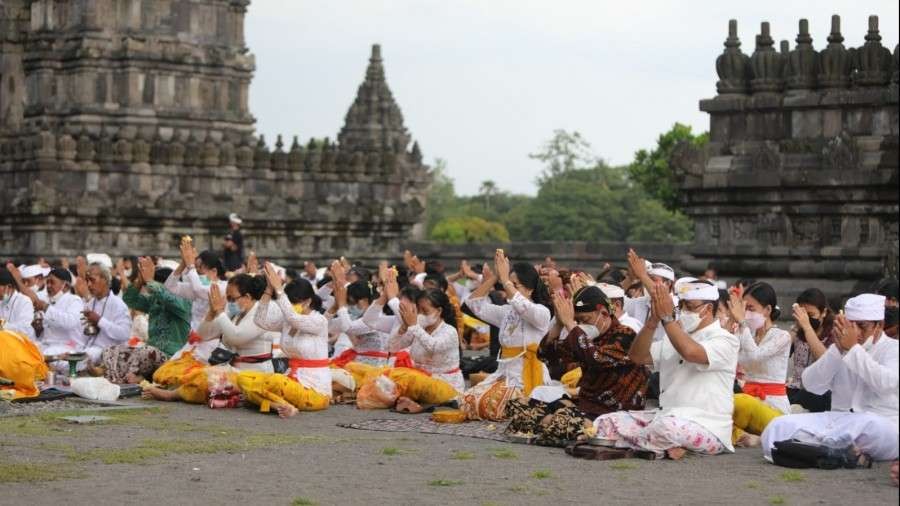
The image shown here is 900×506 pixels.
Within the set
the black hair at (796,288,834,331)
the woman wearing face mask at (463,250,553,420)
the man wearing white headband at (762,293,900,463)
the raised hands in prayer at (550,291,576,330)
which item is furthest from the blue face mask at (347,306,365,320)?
the man wearing white headband at (762,293,900,463)

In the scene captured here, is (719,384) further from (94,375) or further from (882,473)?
(94,375)

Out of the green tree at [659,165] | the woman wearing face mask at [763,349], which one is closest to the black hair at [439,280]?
the woman wearing face mask at [763,349]

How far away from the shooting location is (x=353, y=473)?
1180 centimetres

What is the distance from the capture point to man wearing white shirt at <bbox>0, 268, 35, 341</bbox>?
61.2ft

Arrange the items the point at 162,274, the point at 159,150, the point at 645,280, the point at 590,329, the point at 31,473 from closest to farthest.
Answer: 1. the point at 31,473
2. the point at 645,280
3. the point at 590,329
4. the point at 162,274
5. the point at 159,150

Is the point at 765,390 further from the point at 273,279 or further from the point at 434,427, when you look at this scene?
the point at 273,279

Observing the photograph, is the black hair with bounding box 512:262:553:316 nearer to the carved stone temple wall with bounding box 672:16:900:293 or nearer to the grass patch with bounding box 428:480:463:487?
the grass patch with bounding box 428:480:463:487

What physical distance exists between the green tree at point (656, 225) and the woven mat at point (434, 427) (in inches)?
2512

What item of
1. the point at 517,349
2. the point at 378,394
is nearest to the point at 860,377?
the point at 517,349

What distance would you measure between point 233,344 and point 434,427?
9.05 feet

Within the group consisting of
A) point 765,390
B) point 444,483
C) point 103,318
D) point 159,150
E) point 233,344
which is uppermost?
point 159,150

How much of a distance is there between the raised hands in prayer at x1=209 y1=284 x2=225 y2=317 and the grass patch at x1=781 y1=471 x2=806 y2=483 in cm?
634

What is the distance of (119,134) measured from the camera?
3653 cm

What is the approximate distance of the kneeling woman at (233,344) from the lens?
16.4 m
